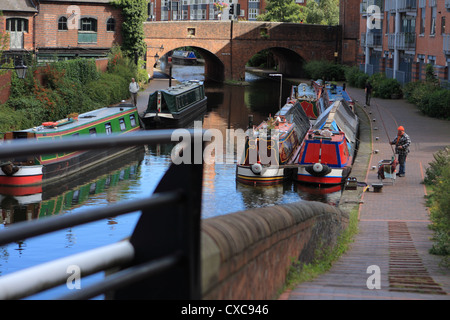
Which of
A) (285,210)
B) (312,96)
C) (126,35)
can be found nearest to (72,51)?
(126,35)

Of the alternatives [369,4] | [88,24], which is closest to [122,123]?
[88,24]

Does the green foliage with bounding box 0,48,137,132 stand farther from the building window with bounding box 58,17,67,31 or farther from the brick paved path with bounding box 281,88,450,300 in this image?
the brick paved path with bounding box 281,88,450,300

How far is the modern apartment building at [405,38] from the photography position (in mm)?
36281

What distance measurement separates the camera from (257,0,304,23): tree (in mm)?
68000

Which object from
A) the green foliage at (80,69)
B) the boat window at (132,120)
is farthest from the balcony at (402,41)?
the boat window at (132,120)

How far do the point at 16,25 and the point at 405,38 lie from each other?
2204 cm

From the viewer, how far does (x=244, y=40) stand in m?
58.7

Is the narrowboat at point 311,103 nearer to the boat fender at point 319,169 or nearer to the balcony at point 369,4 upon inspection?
the boat fender at point 319,169

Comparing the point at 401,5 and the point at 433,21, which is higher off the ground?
the point at 401,5

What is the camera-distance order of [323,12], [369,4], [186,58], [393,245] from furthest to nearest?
[186,58] < [323,12] < [369,4] < [393,245]

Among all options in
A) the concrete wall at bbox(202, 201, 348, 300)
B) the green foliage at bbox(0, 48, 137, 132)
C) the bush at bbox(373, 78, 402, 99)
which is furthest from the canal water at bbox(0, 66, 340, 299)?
the bush at bbox(373, 78, 402, 99)

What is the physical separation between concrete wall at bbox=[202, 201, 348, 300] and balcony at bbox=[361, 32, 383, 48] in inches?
1795

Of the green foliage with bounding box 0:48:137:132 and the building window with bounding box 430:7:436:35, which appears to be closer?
the green foliage with bounding box 0:48:137:132

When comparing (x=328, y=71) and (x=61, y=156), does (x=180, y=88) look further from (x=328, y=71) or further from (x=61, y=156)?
(x=328, y=71)
